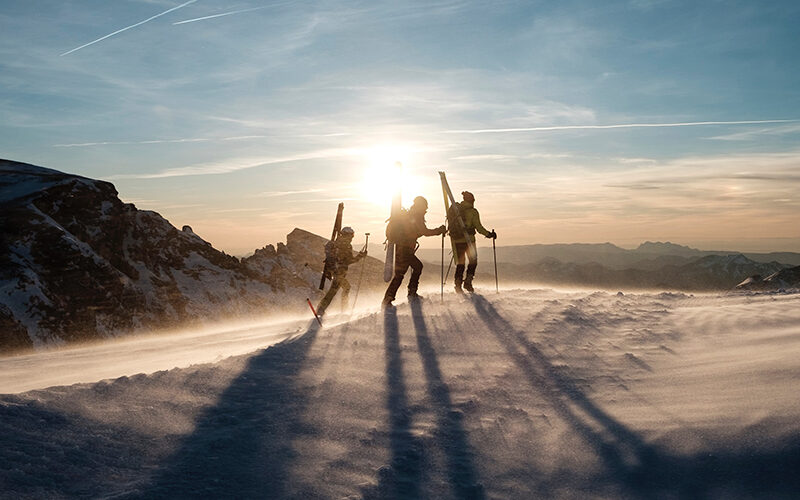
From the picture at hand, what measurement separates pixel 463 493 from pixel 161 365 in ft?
16.0

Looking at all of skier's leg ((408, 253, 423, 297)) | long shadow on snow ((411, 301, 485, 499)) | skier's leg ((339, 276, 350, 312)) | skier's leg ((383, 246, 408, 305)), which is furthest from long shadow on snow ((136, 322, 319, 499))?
skier's leg ((339, 276, 350, 312))

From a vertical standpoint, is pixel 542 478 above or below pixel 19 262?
below

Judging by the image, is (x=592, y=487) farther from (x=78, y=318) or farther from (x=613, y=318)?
(x=78, y=318)

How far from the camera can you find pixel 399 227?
12234 mm

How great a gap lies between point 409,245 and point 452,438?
312 inches

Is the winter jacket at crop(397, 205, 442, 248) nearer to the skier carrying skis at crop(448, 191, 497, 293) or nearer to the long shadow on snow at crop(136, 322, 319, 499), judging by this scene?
the skier carrying skis at crop(448, 191, 497, 293)

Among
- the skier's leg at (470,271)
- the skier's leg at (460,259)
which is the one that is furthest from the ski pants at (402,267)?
the skier's leg at (470,271)

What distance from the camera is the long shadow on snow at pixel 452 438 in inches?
149

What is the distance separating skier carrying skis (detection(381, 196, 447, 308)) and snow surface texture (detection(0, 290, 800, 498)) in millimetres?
4913

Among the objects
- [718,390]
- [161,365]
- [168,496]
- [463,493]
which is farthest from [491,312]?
[168,496]

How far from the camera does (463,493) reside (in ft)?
12.1

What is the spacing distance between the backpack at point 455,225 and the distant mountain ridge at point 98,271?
17.2 metres

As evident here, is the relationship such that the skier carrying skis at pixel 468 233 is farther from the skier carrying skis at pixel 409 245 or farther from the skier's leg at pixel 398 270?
the skier's leg at pixel 398 270

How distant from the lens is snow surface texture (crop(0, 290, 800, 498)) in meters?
3.69
